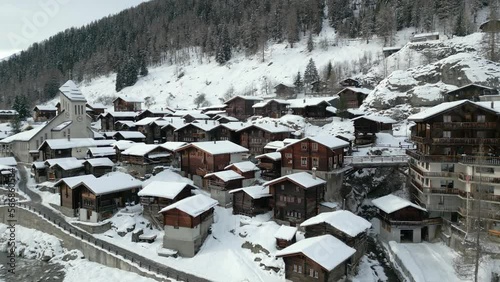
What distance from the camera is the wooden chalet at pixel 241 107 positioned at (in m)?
77.5

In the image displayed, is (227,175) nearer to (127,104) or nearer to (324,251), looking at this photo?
(324,251)

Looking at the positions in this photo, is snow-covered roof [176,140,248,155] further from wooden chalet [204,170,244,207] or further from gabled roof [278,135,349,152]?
gabled roof [278,135,349,152]

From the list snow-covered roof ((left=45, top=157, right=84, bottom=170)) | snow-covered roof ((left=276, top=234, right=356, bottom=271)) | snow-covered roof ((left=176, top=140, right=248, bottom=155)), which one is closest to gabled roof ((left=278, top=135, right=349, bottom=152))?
snow-covered roof ((left=176, top=140, right=248, bottom=155))

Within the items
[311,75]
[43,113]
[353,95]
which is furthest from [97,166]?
[311,75]

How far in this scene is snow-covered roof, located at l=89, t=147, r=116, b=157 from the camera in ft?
183

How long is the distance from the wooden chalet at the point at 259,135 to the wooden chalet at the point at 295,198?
16.4 meters

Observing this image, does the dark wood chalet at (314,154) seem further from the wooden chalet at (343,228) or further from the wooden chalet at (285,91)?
the wooden chalet at (285,91)

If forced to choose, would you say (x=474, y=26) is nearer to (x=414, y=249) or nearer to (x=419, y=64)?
(x=419, y=64)

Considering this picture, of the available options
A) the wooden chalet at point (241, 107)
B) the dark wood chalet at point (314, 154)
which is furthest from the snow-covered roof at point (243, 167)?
the wooden chalet at point (241, 107)

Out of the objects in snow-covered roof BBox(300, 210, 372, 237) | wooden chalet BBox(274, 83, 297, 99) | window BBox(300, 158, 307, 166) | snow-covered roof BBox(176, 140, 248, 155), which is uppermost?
wooden chalet BBox(274, 83, 297, 99)

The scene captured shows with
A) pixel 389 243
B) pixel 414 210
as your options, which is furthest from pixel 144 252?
pixel 414 210

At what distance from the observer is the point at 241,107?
256 ft

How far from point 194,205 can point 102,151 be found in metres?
28.9

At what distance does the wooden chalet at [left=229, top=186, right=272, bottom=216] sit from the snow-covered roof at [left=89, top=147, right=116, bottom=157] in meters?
27.3
